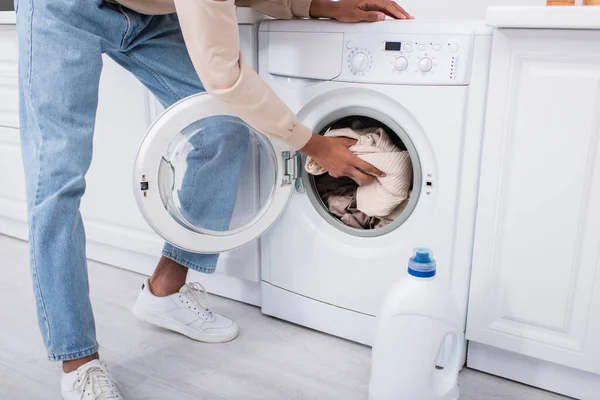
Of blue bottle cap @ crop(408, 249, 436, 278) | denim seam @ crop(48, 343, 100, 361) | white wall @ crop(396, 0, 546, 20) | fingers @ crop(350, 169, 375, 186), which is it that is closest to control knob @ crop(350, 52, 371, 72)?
fingers @ crop(350, 169, 375, 186)

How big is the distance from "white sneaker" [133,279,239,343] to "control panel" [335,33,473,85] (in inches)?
30.4

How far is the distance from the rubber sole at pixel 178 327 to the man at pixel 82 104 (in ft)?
0.96

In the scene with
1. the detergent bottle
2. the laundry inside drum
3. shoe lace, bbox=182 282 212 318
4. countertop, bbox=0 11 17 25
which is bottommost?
shoe lace, bbox=182 282 212 318

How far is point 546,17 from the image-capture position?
3.84 feet

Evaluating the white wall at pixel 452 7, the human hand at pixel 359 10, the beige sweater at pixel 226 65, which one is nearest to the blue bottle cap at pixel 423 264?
the beige sweater at pixel 226 65

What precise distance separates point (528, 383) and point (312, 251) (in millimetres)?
638

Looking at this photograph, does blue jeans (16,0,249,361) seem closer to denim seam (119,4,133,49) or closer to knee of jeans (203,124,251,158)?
denim seam (119,4,133,49)

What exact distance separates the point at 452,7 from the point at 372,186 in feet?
2.70

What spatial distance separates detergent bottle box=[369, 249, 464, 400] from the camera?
1.30 meters

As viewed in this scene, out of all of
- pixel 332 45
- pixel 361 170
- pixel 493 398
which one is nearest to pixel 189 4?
pixel 332 45

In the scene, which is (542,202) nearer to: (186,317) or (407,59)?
(407,59)

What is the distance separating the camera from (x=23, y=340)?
1.70m

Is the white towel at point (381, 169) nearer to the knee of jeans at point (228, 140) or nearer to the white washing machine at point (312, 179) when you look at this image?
the white washing machine at point (312, 179)

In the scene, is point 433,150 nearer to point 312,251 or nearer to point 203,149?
point 312,251
